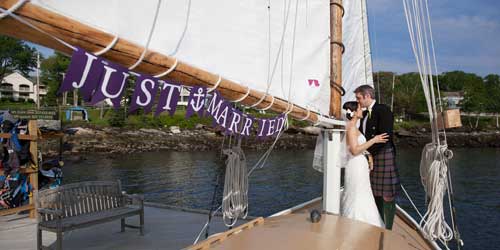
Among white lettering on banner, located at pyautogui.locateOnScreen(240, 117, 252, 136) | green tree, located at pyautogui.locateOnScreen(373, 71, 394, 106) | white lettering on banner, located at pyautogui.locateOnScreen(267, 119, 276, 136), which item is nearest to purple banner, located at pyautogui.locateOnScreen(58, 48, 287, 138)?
white lettering on banner, located at pyautogui.locateOnScreen(240, 117, 252, 136)

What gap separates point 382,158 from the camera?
437 centimetres

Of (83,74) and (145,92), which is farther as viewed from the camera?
(145,92)

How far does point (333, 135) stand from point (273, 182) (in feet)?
54.1

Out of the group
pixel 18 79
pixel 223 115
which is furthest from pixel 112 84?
pixel 18 79

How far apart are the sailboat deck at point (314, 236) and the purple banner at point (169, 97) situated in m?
1.08

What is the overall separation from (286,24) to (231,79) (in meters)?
1.01

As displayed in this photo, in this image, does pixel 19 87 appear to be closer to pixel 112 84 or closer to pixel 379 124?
pixel 379 124

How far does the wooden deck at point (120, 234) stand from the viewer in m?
5.11

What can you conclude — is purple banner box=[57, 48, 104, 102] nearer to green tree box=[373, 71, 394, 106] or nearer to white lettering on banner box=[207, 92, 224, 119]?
white lettering on banner box=[207, 92, 224, 119]

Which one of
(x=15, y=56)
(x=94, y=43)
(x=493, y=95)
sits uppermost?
(x=15, y=56)

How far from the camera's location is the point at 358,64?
565 cm

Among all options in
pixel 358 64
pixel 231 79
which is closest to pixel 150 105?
pixel 231 79

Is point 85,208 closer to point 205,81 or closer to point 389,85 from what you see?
point 205,81

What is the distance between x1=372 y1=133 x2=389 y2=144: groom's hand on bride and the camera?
13.2 ft
